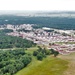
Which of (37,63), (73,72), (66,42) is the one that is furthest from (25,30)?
(73,72)

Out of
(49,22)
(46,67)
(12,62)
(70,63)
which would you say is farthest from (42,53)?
(49,22)

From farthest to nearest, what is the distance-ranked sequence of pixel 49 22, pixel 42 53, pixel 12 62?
pixel 49 22 < pixel 42 53 < pixel 12 62

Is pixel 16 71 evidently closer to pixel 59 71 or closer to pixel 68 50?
pixel 59 71

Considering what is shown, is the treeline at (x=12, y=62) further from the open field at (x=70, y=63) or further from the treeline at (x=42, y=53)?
the open field at (x=70, y=63)

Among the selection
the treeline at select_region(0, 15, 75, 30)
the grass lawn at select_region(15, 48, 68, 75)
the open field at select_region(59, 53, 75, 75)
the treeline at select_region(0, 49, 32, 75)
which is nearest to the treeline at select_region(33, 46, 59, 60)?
→ the grass lawn at select_region(15, 48, 68, 75)

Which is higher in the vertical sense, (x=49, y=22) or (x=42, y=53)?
(x=42, y=53)

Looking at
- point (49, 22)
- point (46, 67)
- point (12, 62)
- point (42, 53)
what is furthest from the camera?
point (49, 22)

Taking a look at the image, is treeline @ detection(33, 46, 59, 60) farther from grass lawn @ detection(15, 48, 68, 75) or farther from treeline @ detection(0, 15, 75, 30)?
treeline @ detection(0, 15, 75, 30)

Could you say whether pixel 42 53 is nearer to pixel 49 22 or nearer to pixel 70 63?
pixel 70 63
